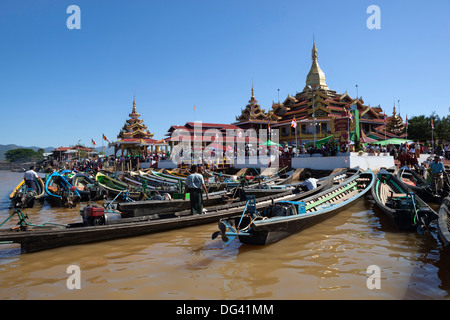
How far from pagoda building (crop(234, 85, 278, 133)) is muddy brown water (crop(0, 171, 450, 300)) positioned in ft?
97.9

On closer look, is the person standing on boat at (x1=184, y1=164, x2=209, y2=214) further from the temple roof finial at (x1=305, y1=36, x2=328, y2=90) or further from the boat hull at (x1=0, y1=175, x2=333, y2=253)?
the temple roof finial at (x1=305, y1=36, x2=328, y2=90)

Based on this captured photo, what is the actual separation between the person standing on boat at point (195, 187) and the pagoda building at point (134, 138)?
2702 centimetres

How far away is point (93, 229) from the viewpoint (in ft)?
20.4

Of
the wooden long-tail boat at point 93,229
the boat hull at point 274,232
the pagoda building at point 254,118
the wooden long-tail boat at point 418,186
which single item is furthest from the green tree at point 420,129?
the wooden long-tail boat at point 93,229

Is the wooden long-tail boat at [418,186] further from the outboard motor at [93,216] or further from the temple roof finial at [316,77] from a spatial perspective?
the temple roof finial at [316,77]

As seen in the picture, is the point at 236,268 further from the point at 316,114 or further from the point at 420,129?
the point at 420,129

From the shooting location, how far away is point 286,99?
4003 cm

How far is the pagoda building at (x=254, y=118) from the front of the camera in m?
36.2

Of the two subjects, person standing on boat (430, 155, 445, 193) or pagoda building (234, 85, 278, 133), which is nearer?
person standing on boat (430, 155, 445, 193)

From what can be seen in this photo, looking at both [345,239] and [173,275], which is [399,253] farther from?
[173,275]

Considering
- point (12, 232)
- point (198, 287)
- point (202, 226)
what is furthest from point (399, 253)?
point (12, 232)

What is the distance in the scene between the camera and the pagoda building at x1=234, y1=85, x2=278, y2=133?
36.2 m

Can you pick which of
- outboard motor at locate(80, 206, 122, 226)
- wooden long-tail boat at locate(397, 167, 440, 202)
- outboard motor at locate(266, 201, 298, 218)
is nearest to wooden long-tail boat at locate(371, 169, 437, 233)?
outboard motor at locate(266, 201, 298, 218)

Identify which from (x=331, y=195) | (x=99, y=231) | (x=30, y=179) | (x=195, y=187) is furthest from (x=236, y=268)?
(x=30, y=179)
